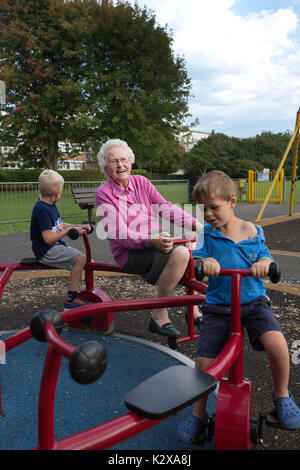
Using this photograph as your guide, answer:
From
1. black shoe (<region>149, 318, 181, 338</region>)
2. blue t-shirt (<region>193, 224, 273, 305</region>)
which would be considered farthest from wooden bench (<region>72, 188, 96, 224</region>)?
blue t-shirt (<region>193, 224, 273, 305</region>)

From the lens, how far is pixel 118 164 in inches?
110

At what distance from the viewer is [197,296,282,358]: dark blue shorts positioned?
1739 millimetres

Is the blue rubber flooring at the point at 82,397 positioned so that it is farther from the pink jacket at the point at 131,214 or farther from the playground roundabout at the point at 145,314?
the pink jacket at the point at 131,214

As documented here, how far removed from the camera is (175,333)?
2.60 m

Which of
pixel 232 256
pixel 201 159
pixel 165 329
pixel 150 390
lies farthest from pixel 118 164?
pixel 201 159

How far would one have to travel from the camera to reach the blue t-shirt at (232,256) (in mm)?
1793

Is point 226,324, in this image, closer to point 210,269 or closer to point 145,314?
point 210,269

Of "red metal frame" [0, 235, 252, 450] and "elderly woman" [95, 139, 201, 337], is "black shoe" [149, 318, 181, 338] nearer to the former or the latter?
"elderly woman" [95, 139, 201, 337]

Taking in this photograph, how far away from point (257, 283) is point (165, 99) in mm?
18269

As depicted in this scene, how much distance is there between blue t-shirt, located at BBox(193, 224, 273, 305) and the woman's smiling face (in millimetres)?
1128

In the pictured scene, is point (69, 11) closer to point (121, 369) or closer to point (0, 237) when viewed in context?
point (0, 237)

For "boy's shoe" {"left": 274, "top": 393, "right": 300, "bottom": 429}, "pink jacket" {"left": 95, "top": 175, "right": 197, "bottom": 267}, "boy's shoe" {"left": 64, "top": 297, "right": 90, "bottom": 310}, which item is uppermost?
"pink jacket" {"left": 95, "top": 175, "right": 197, "bottom": 267}

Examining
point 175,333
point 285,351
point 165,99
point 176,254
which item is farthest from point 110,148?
point 165,99

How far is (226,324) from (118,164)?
4.73 ft
